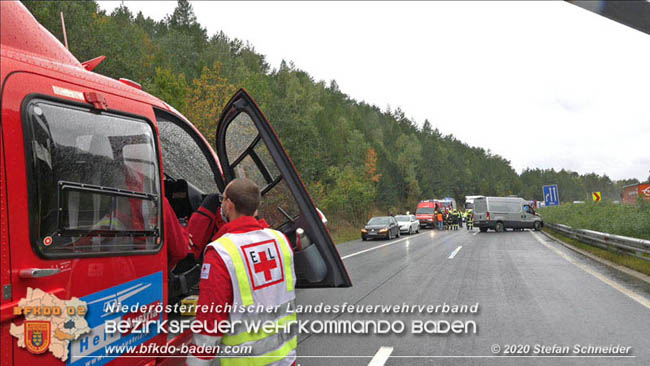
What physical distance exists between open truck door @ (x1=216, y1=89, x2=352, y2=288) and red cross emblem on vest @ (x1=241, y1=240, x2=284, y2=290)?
0.97m

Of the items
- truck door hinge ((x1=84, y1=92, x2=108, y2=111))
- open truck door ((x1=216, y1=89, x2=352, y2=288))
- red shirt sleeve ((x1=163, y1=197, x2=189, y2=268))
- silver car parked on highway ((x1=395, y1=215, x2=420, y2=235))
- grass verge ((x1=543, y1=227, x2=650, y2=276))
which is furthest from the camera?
silver car parked on highway ((x1=395, y1=215, x2=420, y2=235))

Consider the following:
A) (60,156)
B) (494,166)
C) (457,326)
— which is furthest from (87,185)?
(494,166)

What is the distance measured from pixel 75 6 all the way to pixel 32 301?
33822 mm

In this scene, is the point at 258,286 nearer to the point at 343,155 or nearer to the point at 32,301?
the point at 32,301

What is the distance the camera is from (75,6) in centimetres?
3002

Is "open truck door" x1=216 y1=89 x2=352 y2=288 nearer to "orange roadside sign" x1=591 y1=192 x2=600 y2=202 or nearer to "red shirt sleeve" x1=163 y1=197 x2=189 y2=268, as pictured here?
"red shirt sleeve" x1=163 y1=197 x2=189 y2=268

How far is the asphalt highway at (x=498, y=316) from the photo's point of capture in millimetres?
5160

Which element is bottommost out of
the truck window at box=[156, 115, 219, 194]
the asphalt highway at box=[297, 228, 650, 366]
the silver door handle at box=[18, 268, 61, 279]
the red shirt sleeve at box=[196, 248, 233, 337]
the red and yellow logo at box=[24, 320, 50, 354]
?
the asphalt highway at box=[297, 228, 650, 366]

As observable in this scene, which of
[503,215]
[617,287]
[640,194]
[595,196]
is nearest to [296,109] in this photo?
[503,215]

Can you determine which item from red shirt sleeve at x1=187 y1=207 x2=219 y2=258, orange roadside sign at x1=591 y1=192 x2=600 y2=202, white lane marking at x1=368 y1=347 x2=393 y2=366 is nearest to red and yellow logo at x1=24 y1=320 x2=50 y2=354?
red shirt sleeve at x1=187 y1=207 x2=219 y2=258

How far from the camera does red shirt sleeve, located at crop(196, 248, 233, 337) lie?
89.6 inches

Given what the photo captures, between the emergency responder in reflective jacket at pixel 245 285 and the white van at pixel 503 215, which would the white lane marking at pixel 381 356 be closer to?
the emergency responder in reflective jacket at pixel 245 285

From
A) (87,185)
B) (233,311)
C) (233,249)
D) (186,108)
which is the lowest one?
(233,311)

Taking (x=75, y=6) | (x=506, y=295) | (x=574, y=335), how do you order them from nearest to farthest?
1. (x=574, y=335)
2. (x=506, y=295)
3. (x=75, y=6)
